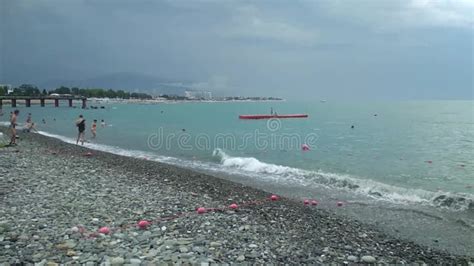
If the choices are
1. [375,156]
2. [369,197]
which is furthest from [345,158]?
[369,197]

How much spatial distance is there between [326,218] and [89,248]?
20.3 ft

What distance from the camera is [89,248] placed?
6.87 m

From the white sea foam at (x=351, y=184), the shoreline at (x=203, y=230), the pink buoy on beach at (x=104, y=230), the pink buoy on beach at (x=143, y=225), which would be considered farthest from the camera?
the white sea foam at (x=351, y=184)

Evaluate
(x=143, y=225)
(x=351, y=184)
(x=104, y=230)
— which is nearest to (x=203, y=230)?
(x=143, y=225)

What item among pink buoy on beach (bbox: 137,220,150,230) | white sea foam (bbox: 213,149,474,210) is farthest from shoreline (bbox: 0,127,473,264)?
white sea foam (bbox: 213,149,474,210)

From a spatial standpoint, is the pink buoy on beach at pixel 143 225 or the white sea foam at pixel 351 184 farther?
the white sea foam at pixel 351 184

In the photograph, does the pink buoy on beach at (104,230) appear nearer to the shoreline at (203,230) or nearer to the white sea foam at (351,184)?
the shoreline at (203,230)

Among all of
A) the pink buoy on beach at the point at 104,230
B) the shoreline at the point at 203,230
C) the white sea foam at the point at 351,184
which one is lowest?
the white sea foam at the point at 351,184

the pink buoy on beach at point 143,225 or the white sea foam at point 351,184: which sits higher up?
the pink buoy on beach at point 143,225

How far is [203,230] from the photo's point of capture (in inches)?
328

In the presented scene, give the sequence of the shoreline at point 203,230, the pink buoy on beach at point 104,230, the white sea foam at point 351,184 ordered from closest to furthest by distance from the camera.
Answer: the shoreline at point 203,230 < the pink buoy on beach at point 104,230 < the white sea foam at point 351,184

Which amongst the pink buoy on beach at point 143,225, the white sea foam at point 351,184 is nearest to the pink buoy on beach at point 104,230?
the pink buoy on beach at point 143,225

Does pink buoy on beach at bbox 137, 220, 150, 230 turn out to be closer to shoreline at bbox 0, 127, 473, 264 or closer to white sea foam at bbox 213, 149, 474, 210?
shoreline at bbox 0, 127, 473, 264

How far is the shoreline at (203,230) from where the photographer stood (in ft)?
23.0
